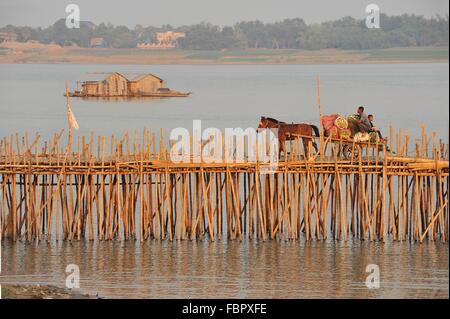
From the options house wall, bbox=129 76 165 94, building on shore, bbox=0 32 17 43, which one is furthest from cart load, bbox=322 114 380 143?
building on shore, bbox=0 32 17 43

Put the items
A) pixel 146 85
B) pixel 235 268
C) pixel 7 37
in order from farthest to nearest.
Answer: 1. pixel 7 37
2. pixel 146 85
3. pixel 235 268

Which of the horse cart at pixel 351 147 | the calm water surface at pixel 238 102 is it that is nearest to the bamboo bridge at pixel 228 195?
the horse cart at pixel 351 147

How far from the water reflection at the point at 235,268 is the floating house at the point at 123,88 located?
56783 millimetres

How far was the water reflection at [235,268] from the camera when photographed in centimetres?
3412

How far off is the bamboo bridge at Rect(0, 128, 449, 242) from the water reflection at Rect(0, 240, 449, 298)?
0.43 metres

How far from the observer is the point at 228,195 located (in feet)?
125

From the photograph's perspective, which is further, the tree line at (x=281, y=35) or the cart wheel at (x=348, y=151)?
the tree line at (x=281, y=35)

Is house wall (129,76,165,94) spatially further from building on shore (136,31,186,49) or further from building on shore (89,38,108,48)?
building on shore (136,31,186,49)

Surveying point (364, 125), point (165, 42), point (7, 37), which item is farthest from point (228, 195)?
point (165, 42)

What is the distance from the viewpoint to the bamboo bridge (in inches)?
1474

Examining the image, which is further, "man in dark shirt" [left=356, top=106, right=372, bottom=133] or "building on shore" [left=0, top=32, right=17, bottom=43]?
"building on shore" [left=0, top=32, right=17, bottom=43]

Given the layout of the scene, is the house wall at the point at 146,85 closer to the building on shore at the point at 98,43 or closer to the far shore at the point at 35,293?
the building on shore at the point at 98,43

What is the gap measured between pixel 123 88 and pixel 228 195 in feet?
190

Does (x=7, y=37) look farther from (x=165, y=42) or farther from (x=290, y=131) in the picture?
(x=290, y=131)
